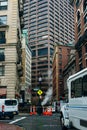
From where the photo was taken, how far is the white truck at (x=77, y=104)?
40.4 ft

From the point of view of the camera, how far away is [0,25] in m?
50.9

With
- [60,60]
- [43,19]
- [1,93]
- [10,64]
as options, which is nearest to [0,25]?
[10,64]

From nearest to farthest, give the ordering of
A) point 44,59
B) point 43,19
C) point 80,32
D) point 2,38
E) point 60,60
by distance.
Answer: point 2,38 → point 80,32 → point 60,60 → point 44,59 → point 43,19

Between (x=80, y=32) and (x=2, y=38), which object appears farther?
(x=80, y=32)

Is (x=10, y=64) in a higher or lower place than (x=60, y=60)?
lower

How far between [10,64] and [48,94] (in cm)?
11556

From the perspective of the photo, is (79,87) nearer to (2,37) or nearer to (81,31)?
(2,37)

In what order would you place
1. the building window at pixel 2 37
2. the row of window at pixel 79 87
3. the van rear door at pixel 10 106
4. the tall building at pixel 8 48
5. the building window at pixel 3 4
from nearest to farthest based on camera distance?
the row of window at pixel 79 87 → the van rear door at pixel 10 106 → the tall building at pixel 8 48 → the building window at pixel 2 37 → the building window at pixel 3 4

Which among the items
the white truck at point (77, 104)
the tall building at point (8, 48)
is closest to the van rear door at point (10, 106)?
the white truck at point (77, 104)

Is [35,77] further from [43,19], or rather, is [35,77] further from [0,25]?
[0,25]

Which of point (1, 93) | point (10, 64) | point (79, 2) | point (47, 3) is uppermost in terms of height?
point (47, 3)

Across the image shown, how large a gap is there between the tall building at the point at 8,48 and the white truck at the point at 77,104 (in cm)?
3259

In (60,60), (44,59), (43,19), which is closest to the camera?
(60,60)

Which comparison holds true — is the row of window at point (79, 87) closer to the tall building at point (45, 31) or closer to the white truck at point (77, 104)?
the white truck at point (77, 104)
